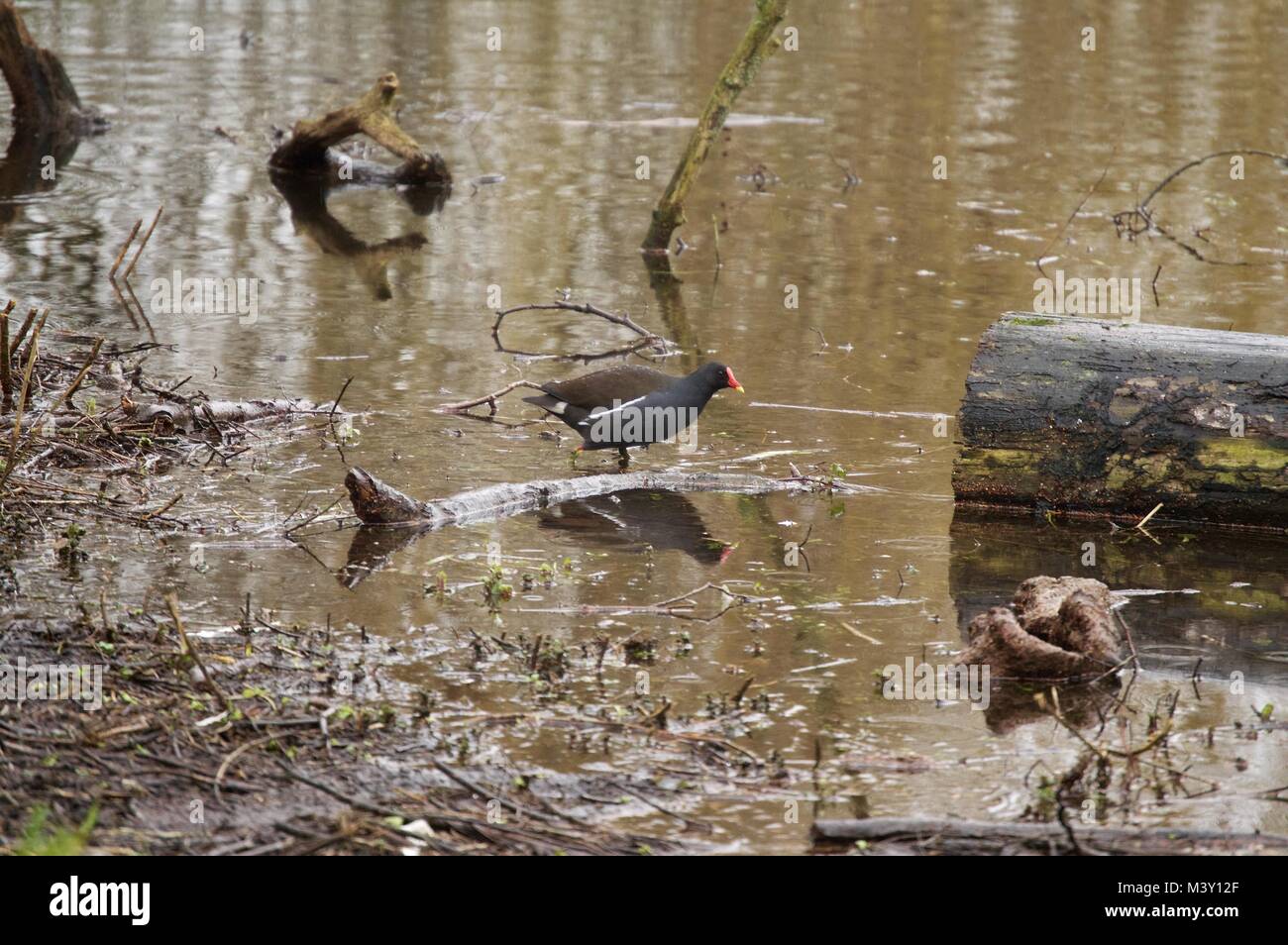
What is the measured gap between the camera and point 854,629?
7145 millimetres

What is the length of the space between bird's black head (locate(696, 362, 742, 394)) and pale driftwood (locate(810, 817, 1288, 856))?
4855mm

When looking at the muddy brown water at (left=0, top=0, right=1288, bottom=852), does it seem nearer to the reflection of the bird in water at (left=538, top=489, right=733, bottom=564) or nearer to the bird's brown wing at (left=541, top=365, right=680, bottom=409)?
the reflection of the bird in water at (left=538, top=489, right=733, bottom=564)

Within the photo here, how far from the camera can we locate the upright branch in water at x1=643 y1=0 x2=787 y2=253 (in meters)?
14.0

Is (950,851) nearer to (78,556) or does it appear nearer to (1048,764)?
(1048,764)

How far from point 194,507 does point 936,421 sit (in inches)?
202

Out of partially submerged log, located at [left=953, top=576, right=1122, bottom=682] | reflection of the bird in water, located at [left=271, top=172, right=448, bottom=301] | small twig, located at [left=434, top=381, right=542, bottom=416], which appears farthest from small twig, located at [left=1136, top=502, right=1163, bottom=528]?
reflection of the bird in water, located at [left=271, top=172, right=448, bottom=301]

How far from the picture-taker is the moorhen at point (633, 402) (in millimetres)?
9461

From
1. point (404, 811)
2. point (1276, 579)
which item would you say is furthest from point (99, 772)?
point (1276, 579)

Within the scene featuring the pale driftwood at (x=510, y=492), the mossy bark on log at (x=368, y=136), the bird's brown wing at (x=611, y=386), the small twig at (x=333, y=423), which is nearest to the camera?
the pale driftwood at (x=510, y=492)

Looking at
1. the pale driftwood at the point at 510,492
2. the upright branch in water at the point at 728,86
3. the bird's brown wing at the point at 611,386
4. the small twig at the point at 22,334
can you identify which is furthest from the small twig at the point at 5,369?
the upright branch in water at the point at 728,86

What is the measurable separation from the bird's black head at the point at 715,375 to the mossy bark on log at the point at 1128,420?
5.30 ft

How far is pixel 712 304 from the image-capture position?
1409cm

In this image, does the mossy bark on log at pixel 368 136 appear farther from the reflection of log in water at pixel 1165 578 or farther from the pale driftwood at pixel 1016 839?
the pale driftwood at pixel 1016 839

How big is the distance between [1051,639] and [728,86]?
8.79 metres
